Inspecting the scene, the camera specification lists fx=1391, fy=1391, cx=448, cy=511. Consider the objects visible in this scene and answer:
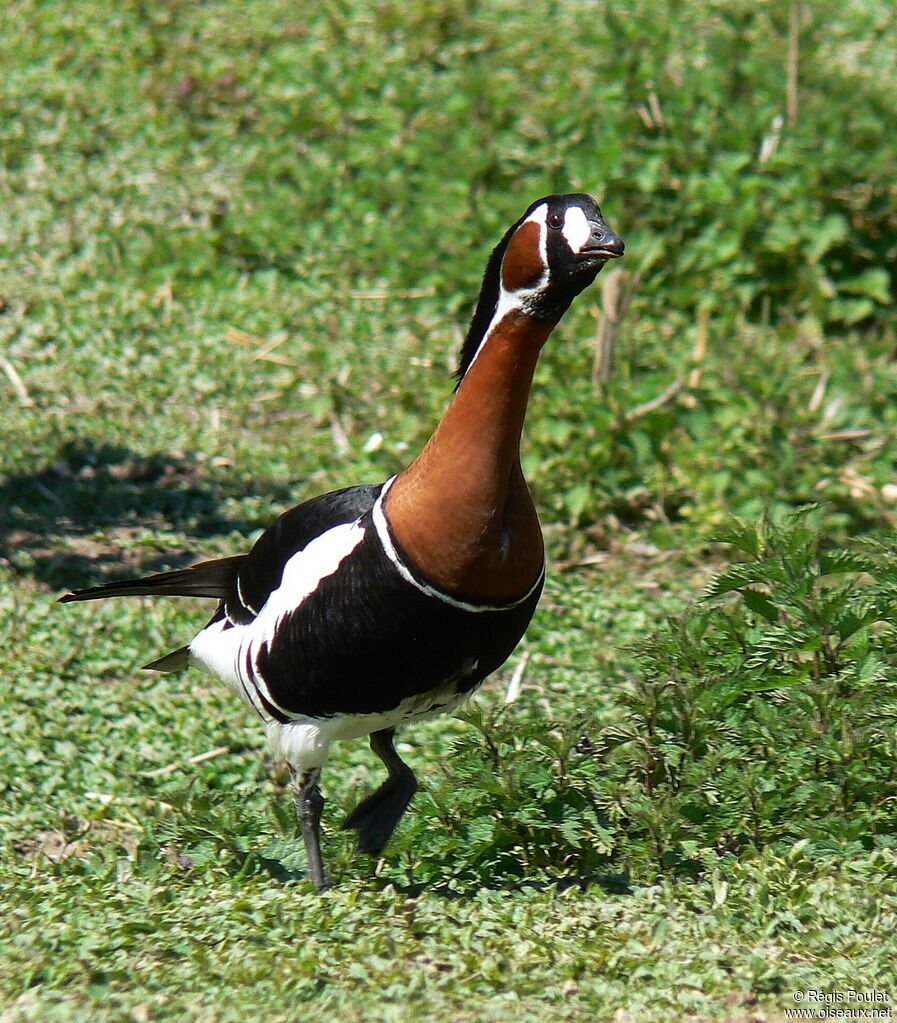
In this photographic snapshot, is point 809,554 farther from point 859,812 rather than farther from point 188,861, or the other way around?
point 188,861

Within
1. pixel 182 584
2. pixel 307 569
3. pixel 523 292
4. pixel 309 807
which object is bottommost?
pixel 309 807

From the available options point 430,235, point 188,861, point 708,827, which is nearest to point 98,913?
point 188,861

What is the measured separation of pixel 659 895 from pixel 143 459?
3972 mm

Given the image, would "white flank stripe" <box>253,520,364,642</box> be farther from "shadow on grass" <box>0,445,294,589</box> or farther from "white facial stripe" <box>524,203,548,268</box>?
"shadow on grass" <box>0,445,294,589</box>

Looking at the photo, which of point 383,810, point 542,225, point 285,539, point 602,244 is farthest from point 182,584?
point 602,244

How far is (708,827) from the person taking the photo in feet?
12.5

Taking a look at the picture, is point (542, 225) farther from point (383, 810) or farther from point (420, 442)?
point (420, 442)

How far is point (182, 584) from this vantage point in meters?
4.67

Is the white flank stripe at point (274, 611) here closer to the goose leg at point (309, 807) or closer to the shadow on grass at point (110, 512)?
the goose leg at point (309, 807)

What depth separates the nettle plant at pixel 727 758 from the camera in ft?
12.4

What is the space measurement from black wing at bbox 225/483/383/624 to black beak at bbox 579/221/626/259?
937mm

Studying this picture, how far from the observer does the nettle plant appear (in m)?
3.78

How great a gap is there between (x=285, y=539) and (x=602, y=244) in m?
1.35

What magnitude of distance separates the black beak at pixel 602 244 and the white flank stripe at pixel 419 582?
34.0 inches
